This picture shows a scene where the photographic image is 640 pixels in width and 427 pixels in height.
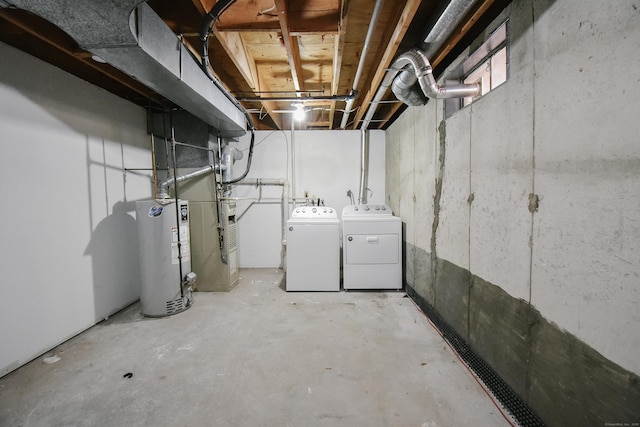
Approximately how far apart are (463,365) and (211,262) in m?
2.77

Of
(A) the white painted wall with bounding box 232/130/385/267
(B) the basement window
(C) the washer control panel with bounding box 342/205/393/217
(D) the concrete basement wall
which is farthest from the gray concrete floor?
(B) the basement window

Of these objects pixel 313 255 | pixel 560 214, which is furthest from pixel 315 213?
pixel 560 214

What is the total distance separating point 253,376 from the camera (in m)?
1.69

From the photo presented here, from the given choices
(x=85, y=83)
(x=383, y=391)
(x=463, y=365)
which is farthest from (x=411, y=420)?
(x=85, y=83)

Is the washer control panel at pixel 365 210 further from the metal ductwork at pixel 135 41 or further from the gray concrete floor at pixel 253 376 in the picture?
the metal ductwork at pixel 135 41

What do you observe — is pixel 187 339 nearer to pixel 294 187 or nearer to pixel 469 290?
pixel 469 290

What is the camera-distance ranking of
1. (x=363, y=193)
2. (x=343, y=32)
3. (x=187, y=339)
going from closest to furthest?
(x=343, y=32)
(x=187, y=339)
(x=363, y=193)

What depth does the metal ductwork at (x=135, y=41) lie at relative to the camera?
123cm

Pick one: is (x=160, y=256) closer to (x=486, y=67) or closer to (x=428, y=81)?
(x=428, y=81)

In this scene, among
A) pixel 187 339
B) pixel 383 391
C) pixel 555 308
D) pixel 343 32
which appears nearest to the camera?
pixel 555 308

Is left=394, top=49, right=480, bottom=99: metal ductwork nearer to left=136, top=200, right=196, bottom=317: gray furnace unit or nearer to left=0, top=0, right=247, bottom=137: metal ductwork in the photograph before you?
left=0, top=0, right=247, bottom=137: metal ductwork

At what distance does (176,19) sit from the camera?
1.79 m

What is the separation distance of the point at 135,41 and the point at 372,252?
9.11ft

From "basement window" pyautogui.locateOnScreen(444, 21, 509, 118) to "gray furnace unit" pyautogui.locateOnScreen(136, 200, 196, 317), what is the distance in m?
2.77
